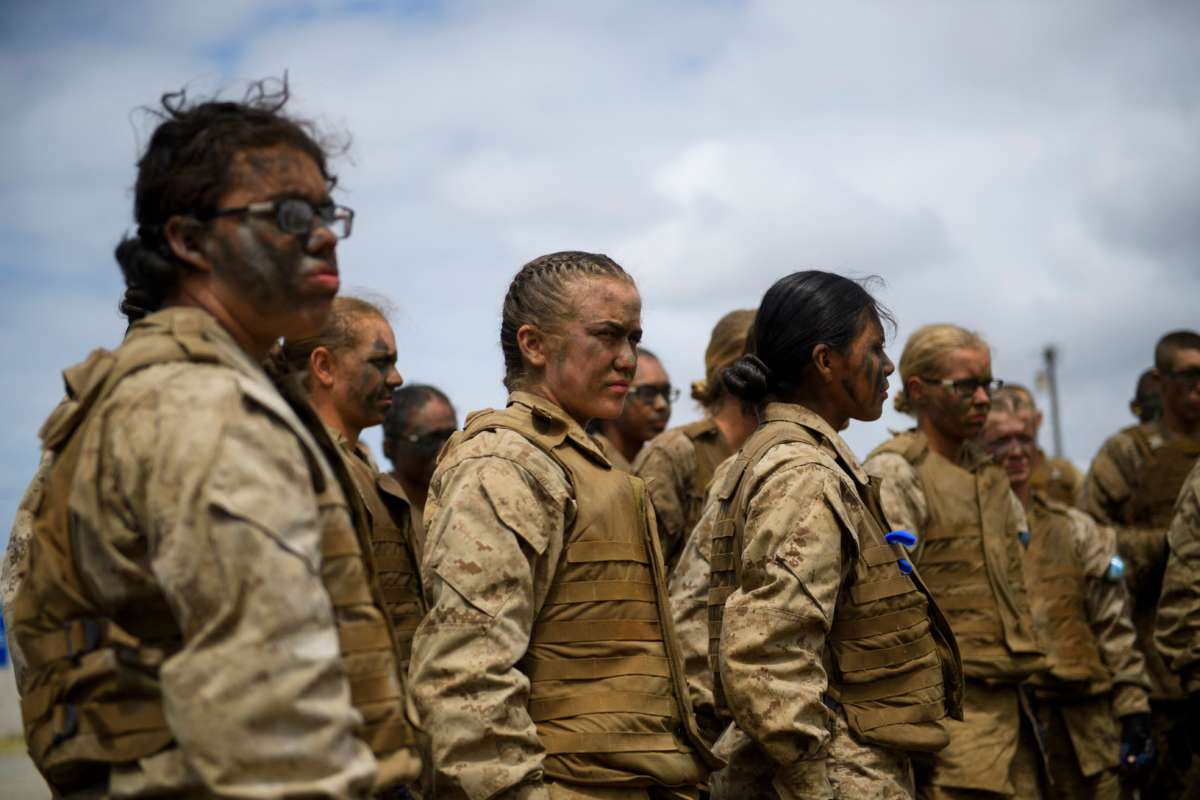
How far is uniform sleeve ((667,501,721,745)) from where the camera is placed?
602 cm

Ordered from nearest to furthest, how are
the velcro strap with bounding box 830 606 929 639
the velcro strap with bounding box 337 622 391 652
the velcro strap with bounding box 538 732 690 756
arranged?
the velcro strap with bounding box 337 622 391 652 → the velcro strap with bounding box 538 732 690 756 → the velcro strap with bounding box 830 606 929 639

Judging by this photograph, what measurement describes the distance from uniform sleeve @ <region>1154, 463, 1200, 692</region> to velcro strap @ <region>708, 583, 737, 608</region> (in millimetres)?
3791

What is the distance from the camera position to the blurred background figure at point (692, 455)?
8.36m

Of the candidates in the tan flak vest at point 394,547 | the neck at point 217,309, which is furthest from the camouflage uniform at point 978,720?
the neck at point 217,309

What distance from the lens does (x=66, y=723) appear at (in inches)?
111

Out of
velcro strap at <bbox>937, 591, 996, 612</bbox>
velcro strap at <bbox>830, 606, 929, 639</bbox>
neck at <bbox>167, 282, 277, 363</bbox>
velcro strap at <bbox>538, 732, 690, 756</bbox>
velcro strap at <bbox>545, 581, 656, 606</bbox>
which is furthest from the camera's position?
velcro strap at <bbox>937, 591, 996, 612</bbox>

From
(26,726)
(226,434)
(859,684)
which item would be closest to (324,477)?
(226,434)

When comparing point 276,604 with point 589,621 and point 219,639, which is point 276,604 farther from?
point 589,621

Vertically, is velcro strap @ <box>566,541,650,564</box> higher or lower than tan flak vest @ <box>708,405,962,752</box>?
higher

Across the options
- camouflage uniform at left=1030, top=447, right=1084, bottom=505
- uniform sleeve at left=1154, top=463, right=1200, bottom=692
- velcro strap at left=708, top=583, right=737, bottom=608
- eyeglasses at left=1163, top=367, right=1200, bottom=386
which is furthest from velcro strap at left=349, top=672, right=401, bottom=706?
camouflage uniform at left=1030, top=447, right=1084, bottom=505

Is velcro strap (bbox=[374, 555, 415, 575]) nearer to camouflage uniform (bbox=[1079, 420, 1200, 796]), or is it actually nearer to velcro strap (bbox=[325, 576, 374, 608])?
velcro strap (bbox=[325, 576, 374, 608])

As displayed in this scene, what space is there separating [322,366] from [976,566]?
3.71 metres

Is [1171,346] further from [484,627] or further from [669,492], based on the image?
[484,627]

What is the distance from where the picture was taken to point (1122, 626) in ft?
28.7
